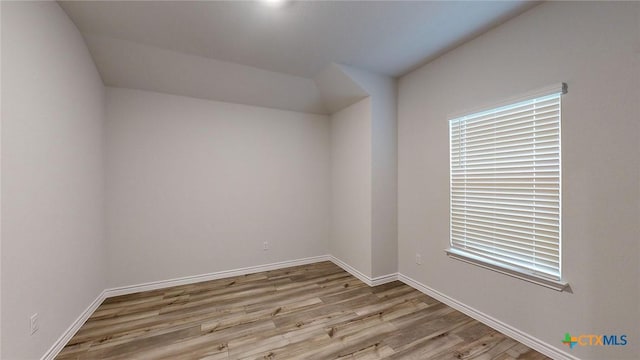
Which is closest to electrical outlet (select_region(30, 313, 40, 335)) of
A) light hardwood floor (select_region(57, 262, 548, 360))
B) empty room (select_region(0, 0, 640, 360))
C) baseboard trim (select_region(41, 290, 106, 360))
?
empty room (select_region(0, 0, 640, 360))

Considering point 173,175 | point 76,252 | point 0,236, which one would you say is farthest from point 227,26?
point 76,252

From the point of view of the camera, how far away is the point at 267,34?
2.26 metres

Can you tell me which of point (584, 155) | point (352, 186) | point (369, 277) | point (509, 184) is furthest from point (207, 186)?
point (584, 155)

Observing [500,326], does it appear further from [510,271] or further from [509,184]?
[509,184]

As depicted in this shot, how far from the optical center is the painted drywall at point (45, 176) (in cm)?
143

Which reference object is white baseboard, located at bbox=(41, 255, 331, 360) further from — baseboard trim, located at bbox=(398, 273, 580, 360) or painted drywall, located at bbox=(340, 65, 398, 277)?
baseboard trim, located at bbox=(398, 273, 580, 360)

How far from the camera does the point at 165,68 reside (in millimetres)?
2670

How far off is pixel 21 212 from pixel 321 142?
3.23 metres

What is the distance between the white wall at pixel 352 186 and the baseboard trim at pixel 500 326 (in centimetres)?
77

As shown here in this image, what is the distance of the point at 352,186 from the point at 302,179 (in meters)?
Answer: 0.86

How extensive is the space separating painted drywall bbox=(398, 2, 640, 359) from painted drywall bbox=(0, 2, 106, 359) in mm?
3513

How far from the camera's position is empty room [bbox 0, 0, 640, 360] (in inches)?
61.2

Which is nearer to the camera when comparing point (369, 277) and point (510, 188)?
point (510, 188)

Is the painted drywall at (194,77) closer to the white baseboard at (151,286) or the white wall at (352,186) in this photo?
the white wall at (352,186)
